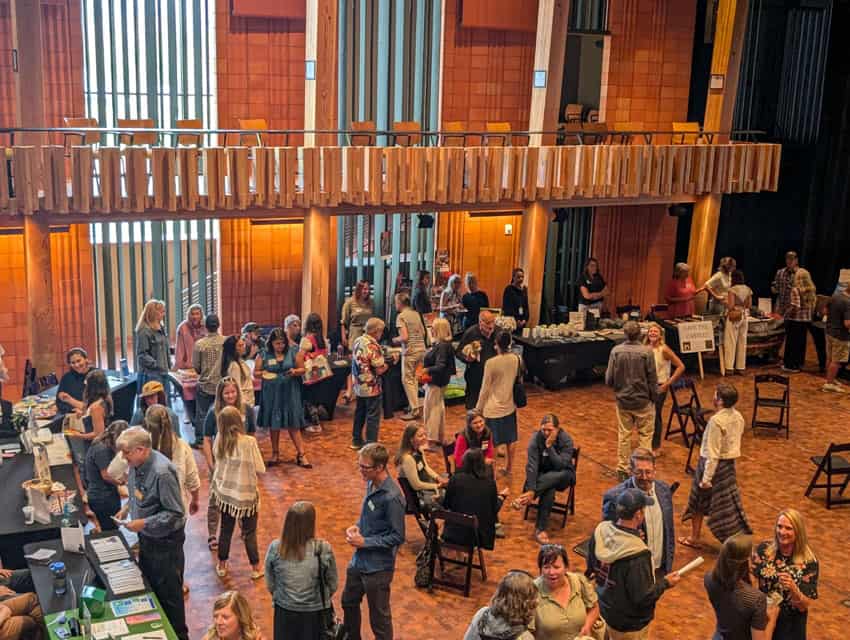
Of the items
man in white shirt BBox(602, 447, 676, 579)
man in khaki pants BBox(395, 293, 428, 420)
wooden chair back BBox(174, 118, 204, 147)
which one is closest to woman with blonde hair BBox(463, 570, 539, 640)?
man in white shirt BBox(602, 447, 676, 579)

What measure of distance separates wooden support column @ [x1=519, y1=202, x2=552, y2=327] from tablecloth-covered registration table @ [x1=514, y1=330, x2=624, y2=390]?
1363 mm

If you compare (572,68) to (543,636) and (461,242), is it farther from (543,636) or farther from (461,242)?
(543,636)

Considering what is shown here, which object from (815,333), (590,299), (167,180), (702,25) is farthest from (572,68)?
(167,180)

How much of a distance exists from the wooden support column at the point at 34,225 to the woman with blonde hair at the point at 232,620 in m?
7.94

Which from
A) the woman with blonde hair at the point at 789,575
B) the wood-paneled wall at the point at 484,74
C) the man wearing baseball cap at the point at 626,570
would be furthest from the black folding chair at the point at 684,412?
the wood-paneled wall at the point at 484,74

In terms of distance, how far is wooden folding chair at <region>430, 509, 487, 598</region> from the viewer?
8.02 meters

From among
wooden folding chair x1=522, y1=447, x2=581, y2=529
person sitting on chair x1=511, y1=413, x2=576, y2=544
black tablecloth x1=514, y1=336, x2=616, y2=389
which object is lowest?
wooden folding chair x1=522, y1=447, x2=581, y2=529

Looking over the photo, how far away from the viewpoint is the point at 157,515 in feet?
22.1

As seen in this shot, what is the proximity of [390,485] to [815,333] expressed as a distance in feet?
35.7

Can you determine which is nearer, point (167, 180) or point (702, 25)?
point (167, 180)

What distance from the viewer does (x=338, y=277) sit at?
16453 mm

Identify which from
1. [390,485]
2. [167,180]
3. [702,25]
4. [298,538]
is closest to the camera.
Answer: [298,538]

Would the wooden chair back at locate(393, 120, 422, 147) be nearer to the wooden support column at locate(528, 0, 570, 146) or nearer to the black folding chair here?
the wooden support column at locate(528, 0, 570, 146)

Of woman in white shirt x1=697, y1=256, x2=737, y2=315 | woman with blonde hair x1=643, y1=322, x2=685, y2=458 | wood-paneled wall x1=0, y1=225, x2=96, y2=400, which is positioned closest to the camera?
woman with blonde hair x1=643, y1=322, x2=685, y2=458
